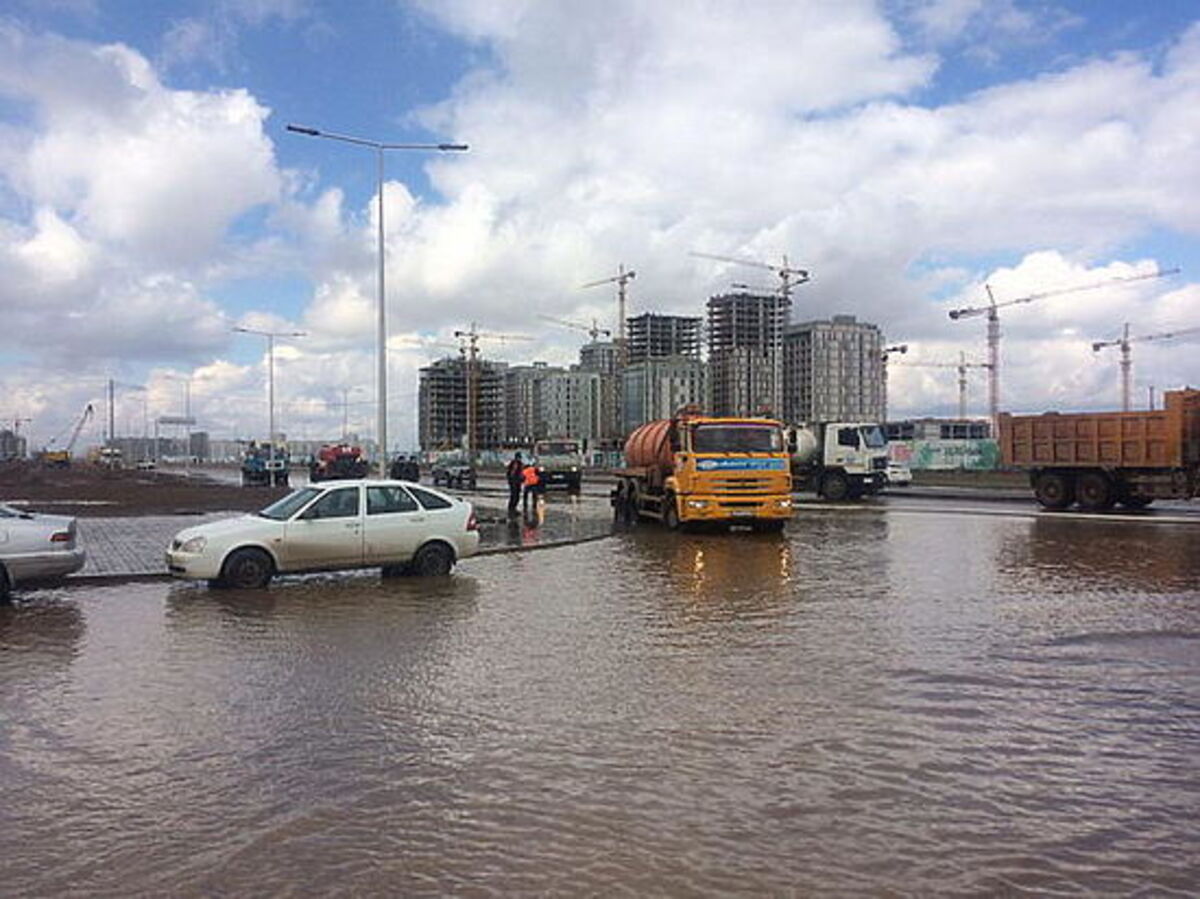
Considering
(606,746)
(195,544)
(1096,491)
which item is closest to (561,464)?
(1096,491)

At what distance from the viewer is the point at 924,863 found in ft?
14.5

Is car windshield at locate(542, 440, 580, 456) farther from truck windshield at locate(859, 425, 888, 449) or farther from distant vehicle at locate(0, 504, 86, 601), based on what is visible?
distant vehicle at locate(0, 504, 86, 601)

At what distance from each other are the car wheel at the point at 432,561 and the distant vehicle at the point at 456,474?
1449 inches

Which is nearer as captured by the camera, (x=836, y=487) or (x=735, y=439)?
(x=735, y=439)

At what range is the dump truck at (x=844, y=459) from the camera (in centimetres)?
3509

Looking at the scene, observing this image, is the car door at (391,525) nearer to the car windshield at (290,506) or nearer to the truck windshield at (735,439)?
the car windshield at (290,506)

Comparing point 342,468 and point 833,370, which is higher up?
point 833,370

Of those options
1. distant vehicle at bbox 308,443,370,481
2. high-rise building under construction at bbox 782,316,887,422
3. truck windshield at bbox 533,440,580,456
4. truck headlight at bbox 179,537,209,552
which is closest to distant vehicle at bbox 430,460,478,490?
truck windshield at bbox 533,440,580,456

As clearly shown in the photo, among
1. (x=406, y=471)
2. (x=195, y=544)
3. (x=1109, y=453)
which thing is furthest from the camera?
(x=406, y=471)

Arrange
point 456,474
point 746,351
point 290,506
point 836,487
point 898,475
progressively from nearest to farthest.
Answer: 1. point 290,506
2. point 836,487
3. point 898,475
4. point 456,474
5. point 746,351

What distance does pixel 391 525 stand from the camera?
1409 cm

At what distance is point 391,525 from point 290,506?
140 centimetres

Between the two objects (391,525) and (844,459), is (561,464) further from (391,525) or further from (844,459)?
(391,525)

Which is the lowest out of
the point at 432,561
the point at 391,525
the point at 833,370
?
the point at 432,561
